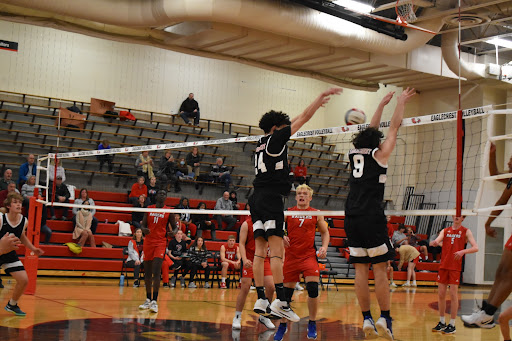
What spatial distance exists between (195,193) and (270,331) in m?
12.5

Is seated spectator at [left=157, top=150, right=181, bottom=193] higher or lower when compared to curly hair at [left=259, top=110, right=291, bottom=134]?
lower

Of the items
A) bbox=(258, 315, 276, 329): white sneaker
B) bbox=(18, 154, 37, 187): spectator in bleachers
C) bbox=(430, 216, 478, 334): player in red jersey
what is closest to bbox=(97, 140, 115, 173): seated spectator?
bbox=(18, 154, 37, 187): spectator in bleachers

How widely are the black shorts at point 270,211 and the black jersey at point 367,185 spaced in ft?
2.97

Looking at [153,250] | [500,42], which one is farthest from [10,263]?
[500,42]

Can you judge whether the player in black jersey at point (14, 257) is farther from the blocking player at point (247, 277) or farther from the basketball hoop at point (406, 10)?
the basketball hoop at point (406, 10)

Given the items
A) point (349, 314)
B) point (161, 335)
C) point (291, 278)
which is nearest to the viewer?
point (161, 335)

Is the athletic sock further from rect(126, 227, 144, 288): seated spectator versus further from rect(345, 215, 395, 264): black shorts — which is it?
rect(126, 227, 144, 288): seated spectator

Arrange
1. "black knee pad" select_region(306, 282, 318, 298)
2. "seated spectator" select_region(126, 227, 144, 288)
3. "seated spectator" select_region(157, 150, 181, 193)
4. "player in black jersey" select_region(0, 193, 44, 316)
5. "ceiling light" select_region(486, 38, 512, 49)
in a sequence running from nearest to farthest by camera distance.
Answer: "black knee pad" select_region(306, 282, 318, 298) < "player in black jersey" select_region(0, 193, 44, 316) < "seated spectator" select_region(126, 227, 144, 288) < "seated spectator" select_region(157, 150, 181, 193) < "ceiling light" select_region(486, 38, 512, 49)

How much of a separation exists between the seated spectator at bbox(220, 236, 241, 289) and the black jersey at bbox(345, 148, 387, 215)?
10230 millimetres

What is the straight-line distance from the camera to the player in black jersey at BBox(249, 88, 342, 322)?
6.57 m

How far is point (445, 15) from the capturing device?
17375 mm

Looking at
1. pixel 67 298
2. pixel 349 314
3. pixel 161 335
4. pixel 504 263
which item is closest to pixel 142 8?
pixel 67 298

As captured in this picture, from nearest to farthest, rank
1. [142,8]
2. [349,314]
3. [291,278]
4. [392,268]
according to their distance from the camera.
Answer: [291,278] → [349,314] → [142,8] → [392,268]

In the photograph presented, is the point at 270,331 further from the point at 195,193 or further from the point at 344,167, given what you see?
the point at 344,167
